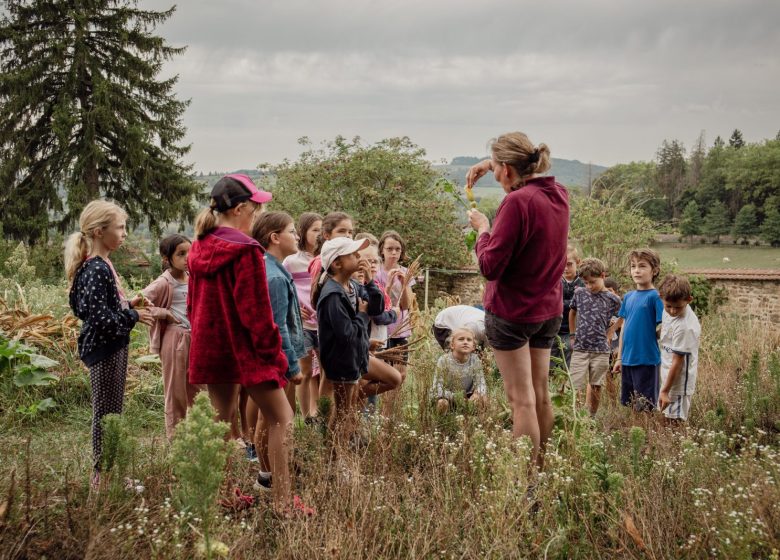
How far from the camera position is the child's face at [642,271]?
5.25 m

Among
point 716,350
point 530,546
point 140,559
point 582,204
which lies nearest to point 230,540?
point 140,559

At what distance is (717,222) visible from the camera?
5050 cm

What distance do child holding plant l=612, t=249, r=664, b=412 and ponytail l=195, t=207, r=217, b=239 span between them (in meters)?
3.48

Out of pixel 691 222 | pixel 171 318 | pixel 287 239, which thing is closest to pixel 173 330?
pixel 171 318

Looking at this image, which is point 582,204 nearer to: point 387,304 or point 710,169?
point 387,304

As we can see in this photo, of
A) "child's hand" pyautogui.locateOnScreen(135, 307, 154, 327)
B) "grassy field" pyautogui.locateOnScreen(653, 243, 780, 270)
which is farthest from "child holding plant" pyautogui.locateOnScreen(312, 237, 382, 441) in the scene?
"grassy field" pyautogui.locateOnScreen(653, 243, 780, 270)

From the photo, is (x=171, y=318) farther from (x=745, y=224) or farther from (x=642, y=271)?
(x=745, y=224)

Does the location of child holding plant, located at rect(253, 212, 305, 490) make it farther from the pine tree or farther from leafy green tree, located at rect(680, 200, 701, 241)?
leafy green tree, located at rect(680, 200, 701, 241)

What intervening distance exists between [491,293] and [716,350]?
6.50 meters

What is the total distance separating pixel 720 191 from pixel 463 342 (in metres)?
59.1

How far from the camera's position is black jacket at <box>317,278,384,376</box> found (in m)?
3.86

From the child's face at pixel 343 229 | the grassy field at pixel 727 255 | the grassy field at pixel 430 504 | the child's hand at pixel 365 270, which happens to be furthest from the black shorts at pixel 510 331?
the grassy field at pixel 727 255

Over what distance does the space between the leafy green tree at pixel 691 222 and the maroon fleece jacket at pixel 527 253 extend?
170 ft

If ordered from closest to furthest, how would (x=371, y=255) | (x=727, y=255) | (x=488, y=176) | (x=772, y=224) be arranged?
(x=371, y=255) < (x=727, y=255) < (x=772, y=224) < (x=488, y=176)
